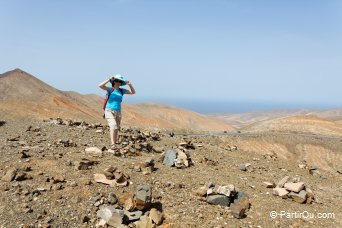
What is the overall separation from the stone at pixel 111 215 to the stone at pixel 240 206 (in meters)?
2.98

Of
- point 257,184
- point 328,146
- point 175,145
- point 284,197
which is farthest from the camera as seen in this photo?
point 328,146

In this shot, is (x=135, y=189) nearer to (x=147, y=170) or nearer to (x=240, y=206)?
(x=147, y=170)

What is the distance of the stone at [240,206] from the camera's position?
9.41 metres

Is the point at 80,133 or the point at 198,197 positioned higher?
the point at 80,133

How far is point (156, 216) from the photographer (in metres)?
8.66

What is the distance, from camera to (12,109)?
4294 cm

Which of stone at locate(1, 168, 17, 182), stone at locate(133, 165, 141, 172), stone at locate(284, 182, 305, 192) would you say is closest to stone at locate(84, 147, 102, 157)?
stone at locate(133, 165, 141, 172)

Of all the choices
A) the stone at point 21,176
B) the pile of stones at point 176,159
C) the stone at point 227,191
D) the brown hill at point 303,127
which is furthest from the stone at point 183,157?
the brown hill at point 303,127

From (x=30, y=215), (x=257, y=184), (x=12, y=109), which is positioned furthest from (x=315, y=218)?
(x=12, y=109)

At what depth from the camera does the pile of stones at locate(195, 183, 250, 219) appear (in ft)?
31.9

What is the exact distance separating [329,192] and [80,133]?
10.6m

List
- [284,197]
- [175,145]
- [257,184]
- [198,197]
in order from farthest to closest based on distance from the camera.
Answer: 1. [175,145]
2. [257,184]
3. [284,197]
4. [198,197]

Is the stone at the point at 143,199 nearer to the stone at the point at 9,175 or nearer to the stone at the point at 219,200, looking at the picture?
the stone at the point at 219,200

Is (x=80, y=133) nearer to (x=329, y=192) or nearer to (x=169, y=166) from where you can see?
(x=169, y=166)
